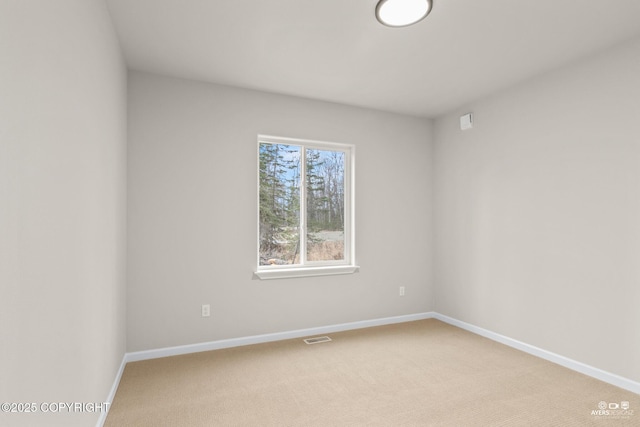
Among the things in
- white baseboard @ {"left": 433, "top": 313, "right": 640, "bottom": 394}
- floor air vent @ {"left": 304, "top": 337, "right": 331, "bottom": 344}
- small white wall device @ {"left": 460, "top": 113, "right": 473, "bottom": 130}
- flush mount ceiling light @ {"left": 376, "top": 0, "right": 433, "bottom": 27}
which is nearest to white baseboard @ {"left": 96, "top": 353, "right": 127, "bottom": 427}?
floor air vent @ {"left": 304, "top": 337, "right": 331, "bottom": 344}

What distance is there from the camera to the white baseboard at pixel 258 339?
312 centimetres

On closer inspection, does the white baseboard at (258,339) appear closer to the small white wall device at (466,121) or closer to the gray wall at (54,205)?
the gray wall at (54,205)

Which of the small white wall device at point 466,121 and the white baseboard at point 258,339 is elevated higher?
the small white wall device at point 466,121

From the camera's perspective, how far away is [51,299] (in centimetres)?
124

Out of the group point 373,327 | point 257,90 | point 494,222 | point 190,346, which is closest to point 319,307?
point 373,327

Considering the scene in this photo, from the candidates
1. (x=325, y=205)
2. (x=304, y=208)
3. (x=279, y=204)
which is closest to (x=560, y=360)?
(x=325, y=205)

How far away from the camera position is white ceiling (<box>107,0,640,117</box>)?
2.24 m

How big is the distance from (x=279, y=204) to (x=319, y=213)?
1.63 feet

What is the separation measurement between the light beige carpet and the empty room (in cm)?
2

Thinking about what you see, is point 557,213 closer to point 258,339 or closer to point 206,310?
point 258,339

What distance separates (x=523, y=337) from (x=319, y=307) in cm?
203

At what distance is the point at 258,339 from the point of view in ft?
11.5

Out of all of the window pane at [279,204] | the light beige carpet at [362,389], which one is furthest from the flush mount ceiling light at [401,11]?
the light beige carpet at [362,389]

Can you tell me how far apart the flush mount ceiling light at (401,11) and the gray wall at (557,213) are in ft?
5.51
